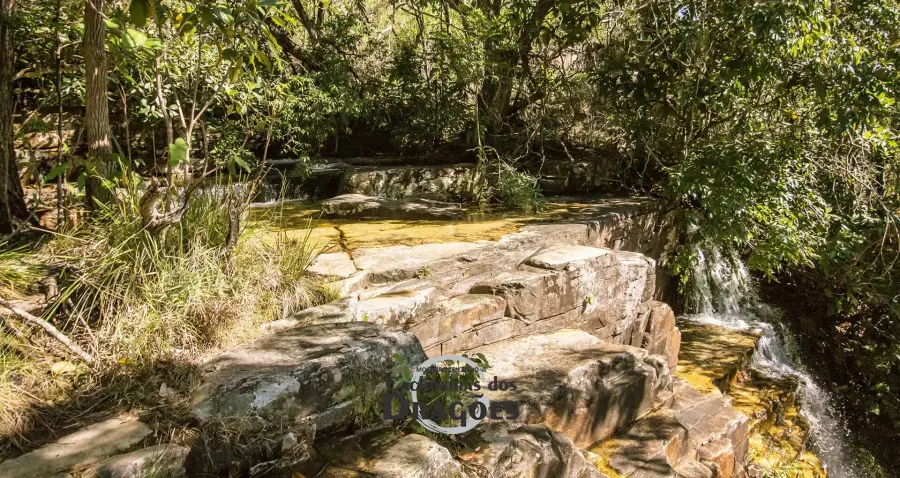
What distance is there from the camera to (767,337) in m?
6.25

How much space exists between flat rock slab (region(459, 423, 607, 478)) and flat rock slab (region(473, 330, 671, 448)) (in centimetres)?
27

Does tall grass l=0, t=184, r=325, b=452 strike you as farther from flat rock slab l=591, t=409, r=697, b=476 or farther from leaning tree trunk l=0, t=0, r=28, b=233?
flat rock slab l=591, t=409, r=697, b=476

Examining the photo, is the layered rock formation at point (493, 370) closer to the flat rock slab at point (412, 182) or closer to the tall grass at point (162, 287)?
the tall grass at point (162, 287)

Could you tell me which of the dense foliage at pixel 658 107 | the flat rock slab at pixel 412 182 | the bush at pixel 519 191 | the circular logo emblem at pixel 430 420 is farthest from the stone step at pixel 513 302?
the flat rock slab at pixel 412 182

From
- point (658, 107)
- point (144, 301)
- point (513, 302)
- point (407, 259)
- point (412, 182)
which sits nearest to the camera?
Result: point (144, 301)

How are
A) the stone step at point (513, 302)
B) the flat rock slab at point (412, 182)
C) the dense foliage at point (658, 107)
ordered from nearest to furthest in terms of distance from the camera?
1. the stone step at point (513, 302)
2. the dense foliage at point (658, 107)
3. the flat rock slab at point (412, 182)

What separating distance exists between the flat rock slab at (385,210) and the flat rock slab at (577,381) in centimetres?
230

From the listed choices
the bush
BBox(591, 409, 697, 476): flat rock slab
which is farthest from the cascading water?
BBox(591, 409, 697, 476): flat rock slab

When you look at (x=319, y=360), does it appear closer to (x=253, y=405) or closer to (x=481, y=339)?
(x=253, y=405)

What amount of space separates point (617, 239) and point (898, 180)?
2.64 metres

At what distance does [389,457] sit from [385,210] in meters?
3.80

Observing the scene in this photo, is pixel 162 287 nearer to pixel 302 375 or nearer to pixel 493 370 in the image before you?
pixel 302 375

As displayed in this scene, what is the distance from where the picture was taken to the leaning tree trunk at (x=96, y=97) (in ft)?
8.87

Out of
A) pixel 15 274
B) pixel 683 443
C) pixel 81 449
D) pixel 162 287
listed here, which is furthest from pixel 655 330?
pixel 15 274
